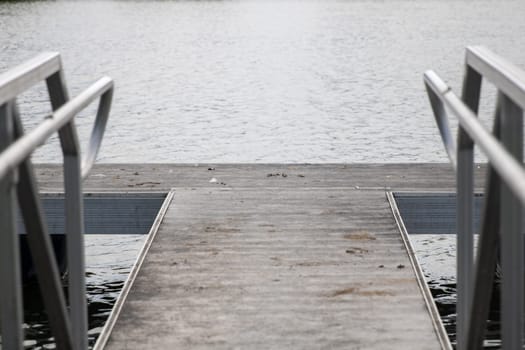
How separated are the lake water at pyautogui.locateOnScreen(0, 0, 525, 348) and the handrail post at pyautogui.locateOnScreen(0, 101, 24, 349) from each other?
18.3ft

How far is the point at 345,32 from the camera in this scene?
35438 mm

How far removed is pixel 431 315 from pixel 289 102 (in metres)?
16.3

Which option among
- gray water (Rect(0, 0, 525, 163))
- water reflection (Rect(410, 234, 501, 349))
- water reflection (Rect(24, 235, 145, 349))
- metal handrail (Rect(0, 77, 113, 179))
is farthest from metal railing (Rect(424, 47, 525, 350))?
gray water (Rect(0, 0, 525, 163))

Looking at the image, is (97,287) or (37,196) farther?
(97,287)

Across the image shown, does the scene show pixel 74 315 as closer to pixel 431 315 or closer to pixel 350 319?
pixel 350 319

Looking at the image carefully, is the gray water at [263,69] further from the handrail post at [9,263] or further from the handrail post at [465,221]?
the handrail post at [9,263]

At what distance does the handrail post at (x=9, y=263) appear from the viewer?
291 cm

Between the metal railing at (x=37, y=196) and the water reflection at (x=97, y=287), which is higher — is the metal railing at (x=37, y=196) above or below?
above

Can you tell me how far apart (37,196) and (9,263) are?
0.28 meters

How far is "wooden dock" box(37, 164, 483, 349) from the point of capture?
14.5ft

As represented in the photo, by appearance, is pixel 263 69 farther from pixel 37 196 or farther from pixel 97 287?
pixel 37 196

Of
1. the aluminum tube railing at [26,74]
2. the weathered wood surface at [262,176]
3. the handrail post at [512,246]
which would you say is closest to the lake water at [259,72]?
the weathered wood surface at [262,176]

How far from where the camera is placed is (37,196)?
3170 millimetres

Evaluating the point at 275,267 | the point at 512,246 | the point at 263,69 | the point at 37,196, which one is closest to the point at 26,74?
the point at 37,196
